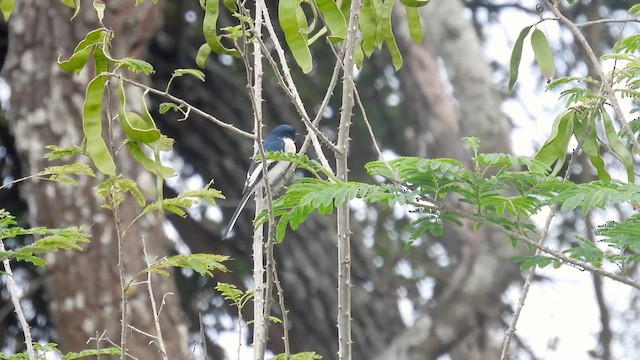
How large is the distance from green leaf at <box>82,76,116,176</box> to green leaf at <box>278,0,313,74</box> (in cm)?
41

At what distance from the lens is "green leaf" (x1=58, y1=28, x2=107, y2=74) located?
86.0 inches

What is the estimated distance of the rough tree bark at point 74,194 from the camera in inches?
225

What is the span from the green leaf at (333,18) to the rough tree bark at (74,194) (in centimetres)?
353

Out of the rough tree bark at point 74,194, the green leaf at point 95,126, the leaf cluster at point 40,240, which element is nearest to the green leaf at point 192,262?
the leaf cluster at point 40,240

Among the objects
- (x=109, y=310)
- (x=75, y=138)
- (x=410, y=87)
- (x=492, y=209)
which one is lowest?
(x=109, y=310)

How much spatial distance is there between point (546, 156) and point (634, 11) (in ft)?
2.57

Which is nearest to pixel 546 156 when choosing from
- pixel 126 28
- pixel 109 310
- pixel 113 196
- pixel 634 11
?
pixel 634 11

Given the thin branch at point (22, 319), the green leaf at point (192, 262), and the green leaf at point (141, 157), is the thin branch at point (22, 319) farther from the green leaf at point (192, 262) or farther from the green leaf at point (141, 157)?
the green leaf at point (141, 157)

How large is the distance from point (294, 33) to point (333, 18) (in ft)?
0.31

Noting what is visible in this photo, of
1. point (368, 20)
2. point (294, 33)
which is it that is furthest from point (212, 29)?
point (368, 20)

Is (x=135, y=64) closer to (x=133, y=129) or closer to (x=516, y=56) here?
(x=133, y=129)

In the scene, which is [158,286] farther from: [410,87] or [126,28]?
[410,87]

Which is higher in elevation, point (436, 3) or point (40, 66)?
point (436, 3)

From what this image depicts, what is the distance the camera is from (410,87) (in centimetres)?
910
